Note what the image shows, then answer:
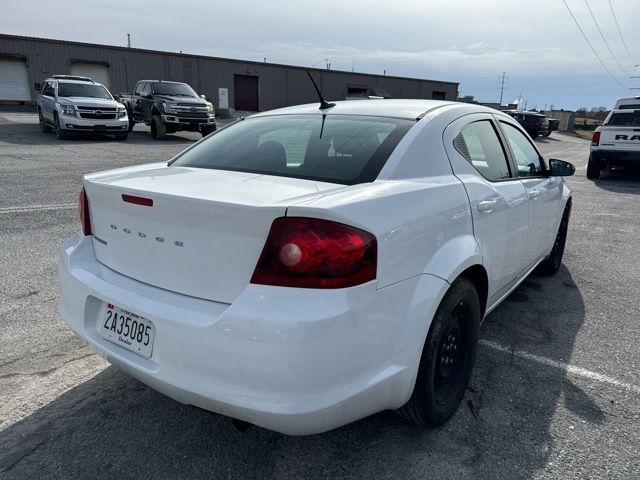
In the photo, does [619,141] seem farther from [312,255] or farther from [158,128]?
[158,128]

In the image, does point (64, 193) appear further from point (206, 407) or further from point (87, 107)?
point (87, 107)

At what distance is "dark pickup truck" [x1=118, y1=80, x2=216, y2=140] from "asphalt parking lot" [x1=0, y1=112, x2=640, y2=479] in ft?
45.0

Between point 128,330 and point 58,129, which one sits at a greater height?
point 128,330

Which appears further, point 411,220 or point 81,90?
point 81,90

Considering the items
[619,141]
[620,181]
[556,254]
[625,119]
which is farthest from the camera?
[620,181]

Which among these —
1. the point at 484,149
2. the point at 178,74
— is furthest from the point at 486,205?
the point at 178,74

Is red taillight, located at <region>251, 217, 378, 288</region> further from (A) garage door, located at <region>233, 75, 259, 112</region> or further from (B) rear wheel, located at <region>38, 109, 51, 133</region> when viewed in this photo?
(A) garage door, located at <region>233, 75, 259, 112</region>

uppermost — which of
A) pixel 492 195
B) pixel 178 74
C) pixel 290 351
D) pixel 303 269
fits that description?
pixel 178 74

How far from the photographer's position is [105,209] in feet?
7.97

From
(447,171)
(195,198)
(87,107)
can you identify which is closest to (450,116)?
(447,171)

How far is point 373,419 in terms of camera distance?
102 inches

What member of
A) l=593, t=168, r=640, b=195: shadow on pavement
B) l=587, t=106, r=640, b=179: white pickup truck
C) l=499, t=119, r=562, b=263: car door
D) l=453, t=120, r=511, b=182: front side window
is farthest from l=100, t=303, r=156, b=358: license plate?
l=587, t=106, r=640, b=179: white pickup truck

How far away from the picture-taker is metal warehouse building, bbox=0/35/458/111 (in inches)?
1105

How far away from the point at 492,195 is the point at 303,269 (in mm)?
1571
